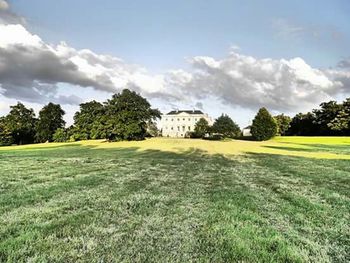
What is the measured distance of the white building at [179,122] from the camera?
155500 mm

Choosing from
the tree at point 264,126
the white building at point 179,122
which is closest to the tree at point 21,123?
the tree at point 264,126

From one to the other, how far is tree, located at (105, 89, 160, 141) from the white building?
78079mm

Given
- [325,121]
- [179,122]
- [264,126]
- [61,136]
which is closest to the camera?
[264,126]

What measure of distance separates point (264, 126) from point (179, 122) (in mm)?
78109

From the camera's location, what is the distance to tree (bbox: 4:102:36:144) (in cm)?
8769

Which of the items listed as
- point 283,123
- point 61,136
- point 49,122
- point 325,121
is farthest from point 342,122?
point 49,122

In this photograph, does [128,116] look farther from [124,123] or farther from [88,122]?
[88,122]

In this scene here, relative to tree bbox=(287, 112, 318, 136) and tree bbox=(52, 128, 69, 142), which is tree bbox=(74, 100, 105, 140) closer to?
tree bbox=(52, 128, 69, 142)

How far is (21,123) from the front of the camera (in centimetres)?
9144

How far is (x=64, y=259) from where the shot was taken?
4.70 metres

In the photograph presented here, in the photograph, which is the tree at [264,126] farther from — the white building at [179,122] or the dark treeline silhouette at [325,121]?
the white building at [179,122]

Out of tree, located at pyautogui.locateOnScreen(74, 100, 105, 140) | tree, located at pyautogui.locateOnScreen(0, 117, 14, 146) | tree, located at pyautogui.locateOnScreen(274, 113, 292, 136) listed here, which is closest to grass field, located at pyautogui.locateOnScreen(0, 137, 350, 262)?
tree, located at pyautogui.locateOnScreen(74, 100, 105, 140)

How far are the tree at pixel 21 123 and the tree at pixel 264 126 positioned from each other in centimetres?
6352

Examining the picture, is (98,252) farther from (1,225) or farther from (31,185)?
(31,185)
